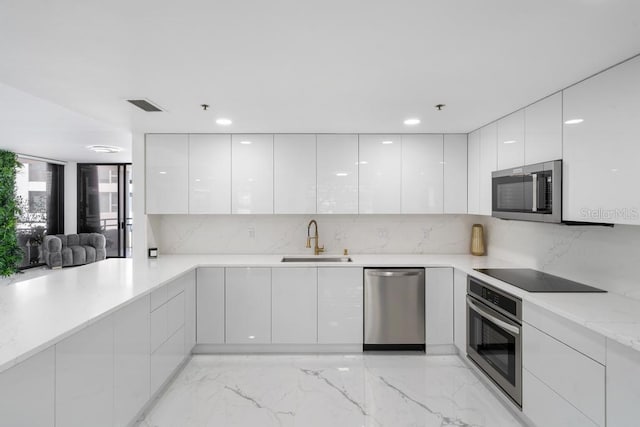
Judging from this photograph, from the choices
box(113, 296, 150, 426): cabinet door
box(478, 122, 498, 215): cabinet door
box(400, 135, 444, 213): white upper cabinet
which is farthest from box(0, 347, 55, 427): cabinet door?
box(478, 122, 498, 215): cabinet door

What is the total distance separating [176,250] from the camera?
3961mm

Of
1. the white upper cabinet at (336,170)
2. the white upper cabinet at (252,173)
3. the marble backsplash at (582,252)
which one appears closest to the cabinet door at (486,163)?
the marble backsplash at (582,252)

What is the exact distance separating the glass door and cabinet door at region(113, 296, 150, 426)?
6.35 meters

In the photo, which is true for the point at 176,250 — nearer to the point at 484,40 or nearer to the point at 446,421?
the point at 446,421

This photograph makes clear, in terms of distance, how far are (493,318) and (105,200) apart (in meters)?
8.25

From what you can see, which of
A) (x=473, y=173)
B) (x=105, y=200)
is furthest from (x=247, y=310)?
(x=105, y=200)

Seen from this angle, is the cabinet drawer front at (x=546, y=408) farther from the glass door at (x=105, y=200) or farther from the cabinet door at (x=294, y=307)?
the glass door at (x=105, y=200)

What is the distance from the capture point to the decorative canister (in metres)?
3.83

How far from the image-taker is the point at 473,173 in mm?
3516

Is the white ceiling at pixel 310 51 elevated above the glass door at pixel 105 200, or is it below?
above

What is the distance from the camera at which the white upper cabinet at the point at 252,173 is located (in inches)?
142

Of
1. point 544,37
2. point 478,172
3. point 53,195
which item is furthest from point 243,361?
point 53,195

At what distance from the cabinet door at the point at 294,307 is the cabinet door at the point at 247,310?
0.07m

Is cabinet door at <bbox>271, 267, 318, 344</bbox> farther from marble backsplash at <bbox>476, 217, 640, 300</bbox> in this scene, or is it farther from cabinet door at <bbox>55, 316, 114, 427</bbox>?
marble backsplash at <bbox>476, 217, 640, 300</bbox>
